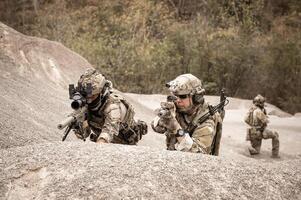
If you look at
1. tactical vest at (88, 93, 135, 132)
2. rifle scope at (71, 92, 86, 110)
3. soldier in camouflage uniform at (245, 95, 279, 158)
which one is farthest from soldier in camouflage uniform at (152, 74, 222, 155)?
soldier in camouflage uniform at (245, 95, 279, 158)

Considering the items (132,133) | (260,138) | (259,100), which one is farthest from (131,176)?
(260,138)

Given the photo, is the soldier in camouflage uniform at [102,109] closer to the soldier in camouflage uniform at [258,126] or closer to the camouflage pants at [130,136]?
the camouflage pants at [130,136]

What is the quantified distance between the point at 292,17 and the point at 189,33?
9.15 metres

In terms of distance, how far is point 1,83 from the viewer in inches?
434

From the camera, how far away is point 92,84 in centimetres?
623

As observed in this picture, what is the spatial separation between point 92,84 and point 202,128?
49.5 inches

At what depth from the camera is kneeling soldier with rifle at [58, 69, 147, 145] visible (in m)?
6.03

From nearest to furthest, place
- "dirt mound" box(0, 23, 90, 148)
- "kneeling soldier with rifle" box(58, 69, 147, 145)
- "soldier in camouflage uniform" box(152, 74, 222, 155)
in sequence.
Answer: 1. "soldier in camouflage uniform" box(152, 74, 222, 155)
2. "kneeling soldier with rifle" box(58, 69, 147, 145)
3. "dirt mound" box(0, 23, 90, 148)

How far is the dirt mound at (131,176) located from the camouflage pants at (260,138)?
6.96 meters

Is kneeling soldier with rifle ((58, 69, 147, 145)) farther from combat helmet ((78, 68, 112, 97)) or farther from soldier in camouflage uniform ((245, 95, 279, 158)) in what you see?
soldier in camouflage uniform ((245, 95, 279, 158))

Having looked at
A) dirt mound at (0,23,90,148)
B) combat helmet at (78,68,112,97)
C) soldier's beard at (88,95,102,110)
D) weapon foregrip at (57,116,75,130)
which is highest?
combat helmet at (78,68,112,97)

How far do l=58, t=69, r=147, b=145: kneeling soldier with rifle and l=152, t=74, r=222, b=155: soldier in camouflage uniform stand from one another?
540mm

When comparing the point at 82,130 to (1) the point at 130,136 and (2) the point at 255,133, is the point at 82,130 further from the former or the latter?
(2) the point at 255,133

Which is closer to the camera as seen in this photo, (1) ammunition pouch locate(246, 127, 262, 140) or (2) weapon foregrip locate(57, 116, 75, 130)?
(2) weapon foregrip locate(57, 116, 75, 130)
